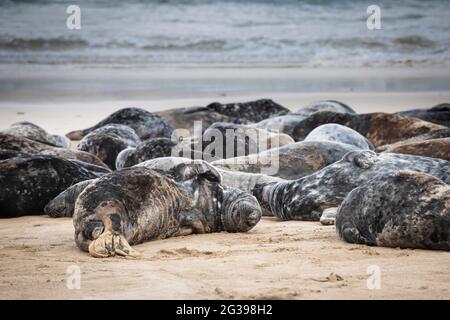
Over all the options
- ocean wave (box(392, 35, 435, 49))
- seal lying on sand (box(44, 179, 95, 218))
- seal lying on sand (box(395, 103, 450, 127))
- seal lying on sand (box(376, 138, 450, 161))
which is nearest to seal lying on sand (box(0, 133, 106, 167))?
seal lying on sand (box(44, 179, 95, 218))

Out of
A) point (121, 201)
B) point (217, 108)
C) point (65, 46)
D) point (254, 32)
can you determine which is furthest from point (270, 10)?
point (121, 201)

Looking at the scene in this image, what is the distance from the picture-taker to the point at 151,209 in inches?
232

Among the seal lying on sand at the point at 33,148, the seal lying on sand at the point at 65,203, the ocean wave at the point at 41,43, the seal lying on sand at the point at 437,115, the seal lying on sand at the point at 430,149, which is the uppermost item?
the ocean wave at the point at 41,43

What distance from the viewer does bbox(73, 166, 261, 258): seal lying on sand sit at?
18.2 feet

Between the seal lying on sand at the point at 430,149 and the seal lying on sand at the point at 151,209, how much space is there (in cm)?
197

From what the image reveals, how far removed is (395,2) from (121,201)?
31112 millimetres

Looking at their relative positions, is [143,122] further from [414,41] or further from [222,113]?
[414,41]

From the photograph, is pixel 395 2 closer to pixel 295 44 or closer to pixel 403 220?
pixel 295 44

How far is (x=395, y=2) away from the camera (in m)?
35.2

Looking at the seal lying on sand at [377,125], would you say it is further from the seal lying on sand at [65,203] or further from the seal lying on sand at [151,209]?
the seal lying on sand at [65,203]

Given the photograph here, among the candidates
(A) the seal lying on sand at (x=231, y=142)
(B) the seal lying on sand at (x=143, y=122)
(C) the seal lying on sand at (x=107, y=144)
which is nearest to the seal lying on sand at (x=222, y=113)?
(B) the seal lying on sand at (x=143, y=122)

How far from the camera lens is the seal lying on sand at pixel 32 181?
24.2 feet

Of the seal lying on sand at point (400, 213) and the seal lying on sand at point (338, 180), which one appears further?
→ the seal lying on sand at point (338, 180)

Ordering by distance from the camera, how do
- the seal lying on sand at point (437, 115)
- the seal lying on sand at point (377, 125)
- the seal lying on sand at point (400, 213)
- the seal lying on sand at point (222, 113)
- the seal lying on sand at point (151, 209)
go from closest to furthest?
the seal lying on sand at point (400, 213) → the seal lying on sand at point (151, 209) → the seal lying on sand at point (377, 125) → the seal lying on sand at point (437, 115) → the seal lying on sand at point (222, 113)
